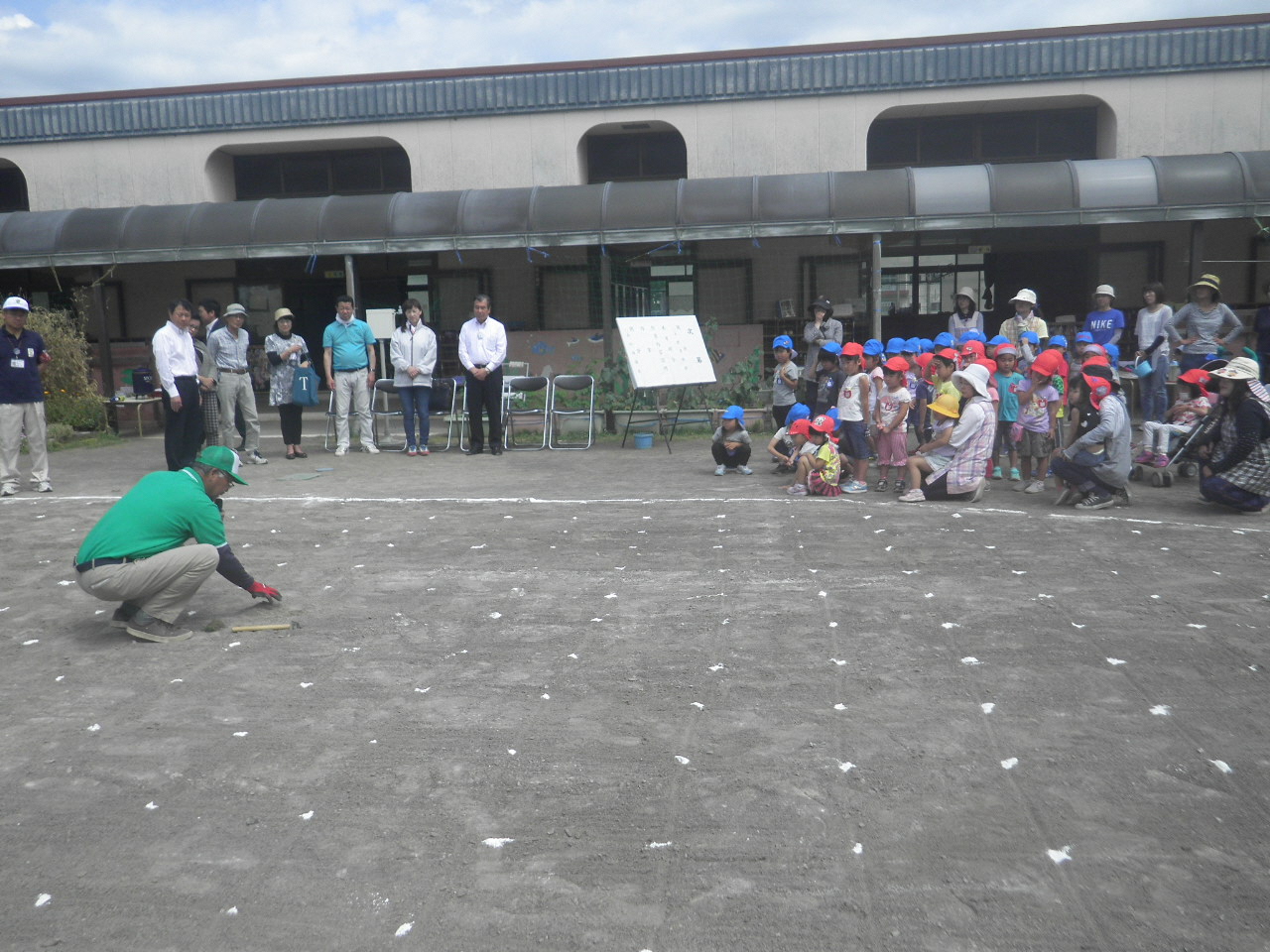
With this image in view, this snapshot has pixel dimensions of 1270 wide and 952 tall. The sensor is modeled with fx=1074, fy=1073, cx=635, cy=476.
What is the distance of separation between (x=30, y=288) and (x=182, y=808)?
65.3ft

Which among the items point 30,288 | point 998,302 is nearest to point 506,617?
point 998,302

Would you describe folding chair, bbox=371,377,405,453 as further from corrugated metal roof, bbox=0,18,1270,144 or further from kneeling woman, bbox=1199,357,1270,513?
kneeling woman, bbox=1199,357,1270,513

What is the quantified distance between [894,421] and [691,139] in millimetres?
10817

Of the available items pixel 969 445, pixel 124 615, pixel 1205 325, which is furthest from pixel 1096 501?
pixel 124 615

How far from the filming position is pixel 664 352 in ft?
41.9

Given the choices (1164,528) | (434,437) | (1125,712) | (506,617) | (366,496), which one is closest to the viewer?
(1125,712)

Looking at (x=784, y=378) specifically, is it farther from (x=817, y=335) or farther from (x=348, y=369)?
(x=348, y=369)

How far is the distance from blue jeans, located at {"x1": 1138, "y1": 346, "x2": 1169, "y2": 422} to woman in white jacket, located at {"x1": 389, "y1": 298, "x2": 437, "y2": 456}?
7891 mm

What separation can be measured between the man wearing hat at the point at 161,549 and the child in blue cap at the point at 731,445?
18.2ft

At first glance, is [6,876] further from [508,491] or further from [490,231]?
[490,231]

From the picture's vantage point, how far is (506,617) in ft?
19.5


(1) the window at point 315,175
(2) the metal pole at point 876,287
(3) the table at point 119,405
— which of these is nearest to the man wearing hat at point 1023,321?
(2) the metal pole at point 876,287

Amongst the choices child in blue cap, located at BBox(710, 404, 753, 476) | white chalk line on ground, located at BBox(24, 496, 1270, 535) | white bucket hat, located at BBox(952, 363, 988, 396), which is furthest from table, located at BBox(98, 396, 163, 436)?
white bucket hat, located at BBox(952, 363, 988, 396)

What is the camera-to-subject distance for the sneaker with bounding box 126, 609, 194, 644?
5.62m
